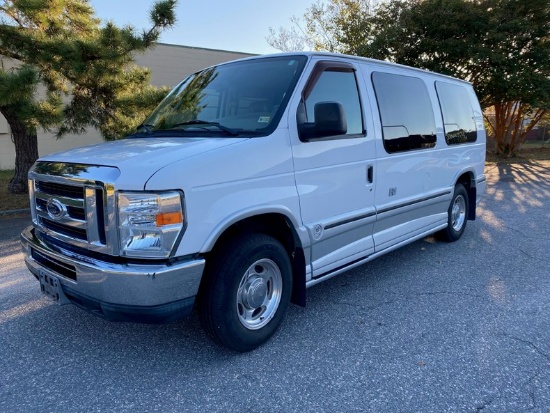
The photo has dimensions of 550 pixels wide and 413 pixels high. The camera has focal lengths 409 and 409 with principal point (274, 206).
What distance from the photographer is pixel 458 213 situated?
5941 mm

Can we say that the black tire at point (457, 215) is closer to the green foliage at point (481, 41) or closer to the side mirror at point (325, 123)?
the side mirror at point (325, 123)

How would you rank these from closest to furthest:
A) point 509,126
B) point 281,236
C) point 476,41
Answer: point 281,236 → point 476,41 → point 509,126

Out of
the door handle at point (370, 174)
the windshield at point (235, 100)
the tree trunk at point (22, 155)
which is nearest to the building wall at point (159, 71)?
the tree trunk at point (22, 155)

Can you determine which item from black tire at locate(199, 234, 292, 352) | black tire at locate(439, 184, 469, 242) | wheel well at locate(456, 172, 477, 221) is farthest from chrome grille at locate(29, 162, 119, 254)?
wheel well at locate(456, 172, 477, 221)

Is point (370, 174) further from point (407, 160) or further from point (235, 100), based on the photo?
point (235, 100)

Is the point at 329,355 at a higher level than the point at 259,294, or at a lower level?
lower

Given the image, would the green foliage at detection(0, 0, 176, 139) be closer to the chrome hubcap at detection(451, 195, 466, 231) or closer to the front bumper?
the front bumper

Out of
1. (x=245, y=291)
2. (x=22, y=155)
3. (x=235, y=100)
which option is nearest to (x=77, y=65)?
(x=22, y=155)

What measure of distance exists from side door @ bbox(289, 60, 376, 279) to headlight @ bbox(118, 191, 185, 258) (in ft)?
3.52

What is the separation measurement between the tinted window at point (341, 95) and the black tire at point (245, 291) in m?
1.14

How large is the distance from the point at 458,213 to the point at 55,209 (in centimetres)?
522

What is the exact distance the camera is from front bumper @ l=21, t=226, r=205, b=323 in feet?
7.86

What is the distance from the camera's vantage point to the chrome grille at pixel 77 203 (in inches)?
96.4

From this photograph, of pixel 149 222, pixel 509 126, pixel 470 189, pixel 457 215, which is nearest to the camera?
pixel 149 222
